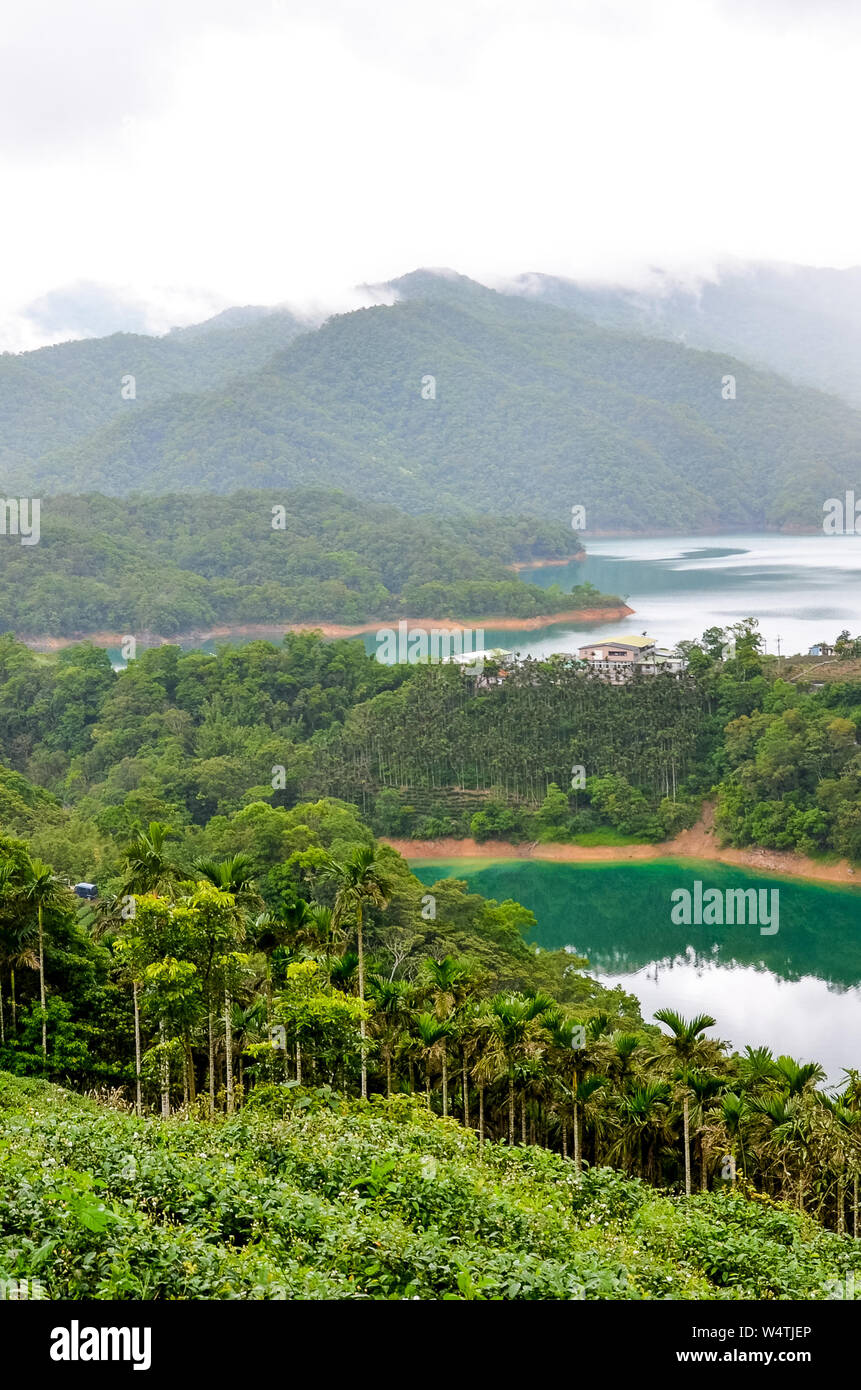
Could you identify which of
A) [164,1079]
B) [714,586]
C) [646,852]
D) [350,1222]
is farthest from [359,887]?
[714,586]

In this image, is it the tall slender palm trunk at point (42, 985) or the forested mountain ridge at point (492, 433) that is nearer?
the tall slender palm trunk at point (42, 985)

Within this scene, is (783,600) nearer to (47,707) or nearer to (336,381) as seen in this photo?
(47,707)

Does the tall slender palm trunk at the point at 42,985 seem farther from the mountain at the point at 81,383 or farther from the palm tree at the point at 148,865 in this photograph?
the mountain at the point at 81,383

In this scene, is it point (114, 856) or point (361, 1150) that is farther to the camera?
point (114, 856)

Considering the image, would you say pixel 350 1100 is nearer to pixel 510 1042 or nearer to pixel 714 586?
pixel 510 1042

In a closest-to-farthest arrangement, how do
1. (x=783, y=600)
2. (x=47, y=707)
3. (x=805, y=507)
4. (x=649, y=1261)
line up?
(x=649, y=1261), (x=47, y=707), (x=783, y=600), (x=805, y=507)

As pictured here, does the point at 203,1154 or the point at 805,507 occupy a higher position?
the point at 805,507

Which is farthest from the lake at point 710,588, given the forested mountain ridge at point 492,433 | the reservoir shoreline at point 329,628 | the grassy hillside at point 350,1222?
the grassy hillside at point 350,1222

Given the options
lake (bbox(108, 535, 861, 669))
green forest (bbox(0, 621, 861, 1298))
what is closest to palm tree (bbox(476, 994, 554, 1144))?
green forest (bbox(0, 621, 861, 1298))
